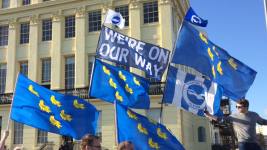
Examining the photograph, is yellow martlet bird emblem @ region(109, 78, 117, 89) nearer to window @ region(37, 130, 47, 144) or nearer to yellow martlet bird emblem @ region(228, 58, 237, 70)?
yellow martlet bird emblem @ region(228, 58, 237, 70)

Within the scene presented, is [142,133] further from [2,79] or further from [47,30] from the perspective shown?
[2,79]

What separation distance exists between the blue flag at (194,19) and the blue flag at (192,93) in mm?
1804

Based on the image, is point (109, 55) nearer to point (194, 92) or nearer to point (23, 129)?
point (194, 92)

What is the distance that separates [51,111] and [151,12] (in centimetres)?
1482

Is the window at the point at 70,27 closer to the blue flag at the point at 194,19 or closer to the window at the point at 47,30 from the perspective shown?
the window at the point at 47,30

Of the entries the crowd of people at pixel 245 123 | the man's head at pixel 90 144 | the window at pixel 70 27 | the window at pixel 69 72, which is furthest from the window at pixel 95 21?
the man's head at pixel 90 144

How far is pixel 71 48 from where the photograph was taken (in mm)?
23453

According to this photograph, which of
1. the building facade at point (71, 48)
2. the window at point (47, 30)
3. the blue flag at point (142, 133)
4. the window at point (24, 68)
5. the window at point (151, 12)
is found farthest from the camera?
the window at point (24, 68)

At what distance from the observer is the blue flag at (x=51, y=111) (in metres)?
8.58

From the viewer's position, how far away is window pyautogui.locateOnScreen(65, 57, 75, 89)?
75.9 feet

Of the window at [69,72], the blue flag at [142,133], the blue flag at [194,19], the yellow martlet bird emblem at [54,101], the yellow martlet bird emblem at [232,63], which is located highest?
the window at [69,72]

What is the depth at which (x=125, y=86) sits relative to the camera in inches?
362

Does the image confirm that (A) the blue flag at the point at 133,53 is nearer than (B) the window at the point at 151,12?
Yes

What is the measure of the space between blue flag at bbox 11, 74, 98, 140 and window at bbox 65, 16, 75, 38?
15.4 m
